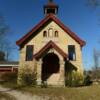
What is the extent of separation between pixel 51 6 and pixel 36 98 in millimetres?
20029

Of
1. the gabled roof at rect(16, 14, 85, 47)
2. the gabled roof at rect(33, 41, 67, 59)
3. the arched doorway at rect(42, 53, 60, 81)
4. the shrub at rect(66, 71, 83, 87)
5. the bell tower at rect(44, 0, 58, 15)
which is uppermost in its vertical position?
the bell tower at rect(44, 0, 58, 15)

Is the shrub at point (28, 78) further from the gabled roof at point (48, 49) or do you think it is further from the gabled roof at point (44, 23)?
the gabled roof at point (44, 23)

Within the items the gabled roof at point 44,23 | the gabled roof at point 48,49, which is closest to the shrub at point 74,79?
the gabled roof at point 48,49

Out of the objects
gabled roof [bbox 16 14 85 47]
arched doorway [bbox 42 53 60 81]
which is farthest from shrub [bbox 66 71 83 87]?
gabled roof [bbox 16 14 85 47]

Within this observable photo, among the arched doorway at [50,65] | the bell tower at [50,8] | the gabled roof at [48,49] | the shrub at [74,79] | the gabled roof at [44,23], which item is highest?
the bell tower at [50,8]

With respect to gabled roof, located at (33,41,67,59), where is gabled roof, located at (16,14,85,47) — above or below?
above

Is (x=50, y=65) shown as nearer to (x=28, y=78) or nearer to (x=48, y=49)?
(x=48, y=49)

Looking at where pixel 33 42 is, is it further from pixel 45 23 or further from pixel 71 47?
pixel 71 47

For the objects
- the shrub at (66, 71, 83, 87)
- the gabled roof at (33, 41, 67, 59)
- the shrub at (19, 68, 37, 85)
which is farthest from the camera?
the gabled roof at (33, 41, 67, 59)

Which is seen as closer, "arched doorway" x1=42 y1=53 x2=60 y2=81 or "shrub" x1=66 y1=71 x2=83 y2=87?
"shrub" x1=66 y1=71 x2=83 y2=87

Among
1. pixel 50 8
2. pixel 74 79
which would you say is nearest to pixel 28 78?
pixel 74 79

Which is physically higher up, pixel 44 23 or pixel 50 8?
pixel 50 8

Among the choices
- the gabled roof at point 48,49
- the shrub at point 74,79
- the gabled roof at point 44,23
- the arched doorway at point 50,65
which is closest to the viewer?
the shrub at point 74,79

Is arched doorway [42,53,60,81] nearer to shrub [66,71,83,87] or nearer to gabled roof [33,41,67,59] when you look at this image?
gabled roof [33,41,67,59]
